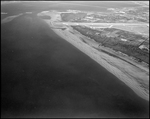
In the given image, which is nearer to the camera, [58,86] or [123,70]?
[58,86]

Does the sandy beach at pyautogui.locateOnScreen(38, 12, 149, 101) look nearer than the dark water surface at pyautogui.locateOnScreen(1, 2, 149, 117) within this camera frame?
No

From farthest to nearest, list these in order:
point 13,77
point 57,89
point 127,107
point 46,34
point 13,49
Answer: point 46,34 < point 13,49 < point 13,77 < point 57,89 < point 127,107

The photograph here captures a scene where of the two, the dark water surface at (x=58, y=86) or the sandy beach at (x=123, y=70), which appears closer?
the dark water surface at (x=58, y=86)

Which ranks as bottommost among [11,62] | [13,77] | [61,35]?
[13,77]

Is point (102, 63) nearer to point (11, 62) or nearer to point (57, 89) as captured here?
point (57, 89)

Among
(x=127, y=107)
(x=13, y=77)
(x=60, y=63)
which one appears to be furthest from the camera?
(x=60, y=63)

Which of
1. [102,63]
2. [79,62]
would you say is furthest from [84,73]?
[102,63]

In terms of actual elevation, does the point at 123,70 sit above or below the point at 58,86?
above

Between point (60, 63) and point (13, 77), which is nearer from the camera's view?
point (13, 77)
